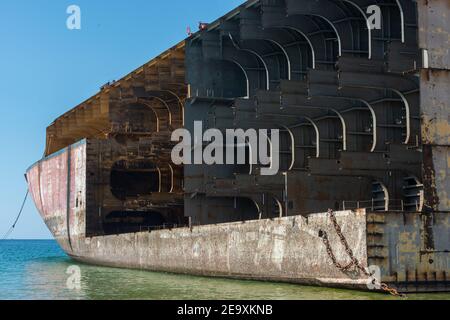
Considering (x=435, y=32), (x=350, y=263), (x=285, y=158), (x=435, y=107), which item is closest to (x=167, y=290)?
(x=350, y=263)

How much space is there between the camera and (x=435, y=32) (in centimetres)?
2631

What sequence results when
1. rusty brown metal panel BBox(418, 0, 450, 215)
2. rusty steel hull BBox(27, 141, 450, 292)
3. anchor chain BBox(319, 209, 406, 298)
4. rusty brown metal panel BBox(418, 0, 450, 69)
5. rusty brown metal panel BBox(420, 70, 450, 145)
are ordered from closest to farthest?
anchor chain BBox(319, 209, 406, 298) < rusty steel hull BBox(27, 141, 450, 292) < rusty brown metal panel BBox(418, 0, 450, 215) < rusty brown metal panel BBox(420, 70, 450, 145) < rusty brown metal panel BBox(418, 0, 450, 69)

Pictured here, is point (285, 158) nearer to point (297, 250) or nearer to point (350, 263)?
point (297, 250)

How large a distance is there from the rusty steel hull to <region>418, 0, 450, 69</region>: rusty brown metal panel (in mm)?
5441

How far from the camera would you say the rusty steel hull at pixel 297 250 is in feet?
78.8

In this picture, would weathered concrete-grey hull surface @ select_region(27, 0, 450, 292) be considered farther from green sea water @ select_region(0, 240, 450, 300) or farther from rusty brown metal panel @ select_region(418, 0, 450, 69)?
green sea water @ select_region(0, 240, 450, 300)

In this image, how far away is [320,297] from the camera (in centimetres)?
2323

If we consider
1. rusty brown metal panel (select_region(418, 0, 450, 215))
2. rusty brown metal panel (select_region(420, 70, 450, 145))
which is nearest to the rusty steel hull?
rusty brown metal panel (select_region(418, 0, 450, 215))

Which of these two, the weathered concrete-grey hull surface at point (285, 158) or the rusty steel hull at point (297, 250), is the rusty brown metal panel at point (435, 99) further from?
the rusty steel hull at point (297, 250)

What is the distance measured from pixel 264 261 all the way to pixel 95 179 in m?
24.0

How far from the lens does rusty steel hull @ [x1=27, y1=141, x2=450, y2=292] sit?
24.0 metres

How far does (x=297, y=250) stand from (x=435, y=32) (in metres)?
9.10
